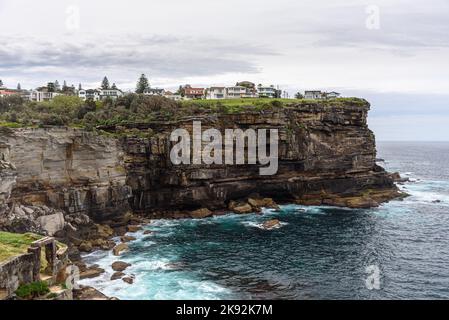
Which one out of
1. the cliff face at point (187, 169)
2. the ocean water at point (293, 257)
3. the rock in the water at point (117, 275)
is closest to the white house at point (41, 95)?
the cliff face at point (187, 169)

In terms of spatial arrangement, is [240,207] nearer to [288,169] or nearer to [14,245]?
[288,169]

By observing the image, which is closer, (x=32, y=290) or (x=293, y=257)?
(x=32, y=290)

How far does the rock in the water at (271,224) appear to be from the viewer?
60.0 m

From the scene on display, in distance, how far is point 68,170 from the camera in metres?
55.9

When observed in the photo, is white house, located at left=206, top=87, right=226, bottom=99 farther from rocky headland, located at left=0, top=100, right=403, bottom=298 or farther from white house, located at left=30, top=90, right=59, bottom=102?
white house, located at left=30, top=90, right=59, bottom=102

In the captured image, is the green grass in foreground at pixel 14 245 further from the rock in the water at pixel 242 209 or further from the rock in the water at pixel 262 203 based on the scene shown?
the rock in the water at pixel 262 203

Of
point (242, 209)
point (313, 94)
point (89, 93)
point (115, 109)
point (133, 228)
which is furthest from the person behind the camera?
point (313, 94)

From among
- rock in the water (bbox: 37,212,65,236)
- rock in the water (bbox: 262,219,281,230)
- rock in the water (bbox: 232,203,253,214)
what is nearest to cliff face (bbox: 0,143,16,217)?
rock in the water (bbox: 37,212,65,236)

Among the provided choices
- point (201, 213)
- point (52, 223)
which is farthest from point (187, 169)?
point (52, 223)

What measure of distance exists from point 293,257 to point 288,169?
29.1 metres

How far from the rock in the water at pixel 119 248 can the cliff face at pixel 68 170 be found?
9227 mm

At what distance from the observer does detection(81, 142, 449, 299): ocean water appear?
3856cm

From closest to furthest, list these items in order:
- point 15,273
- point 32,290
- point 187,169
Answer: point 15,273 < point 32,290 < point 187,169
